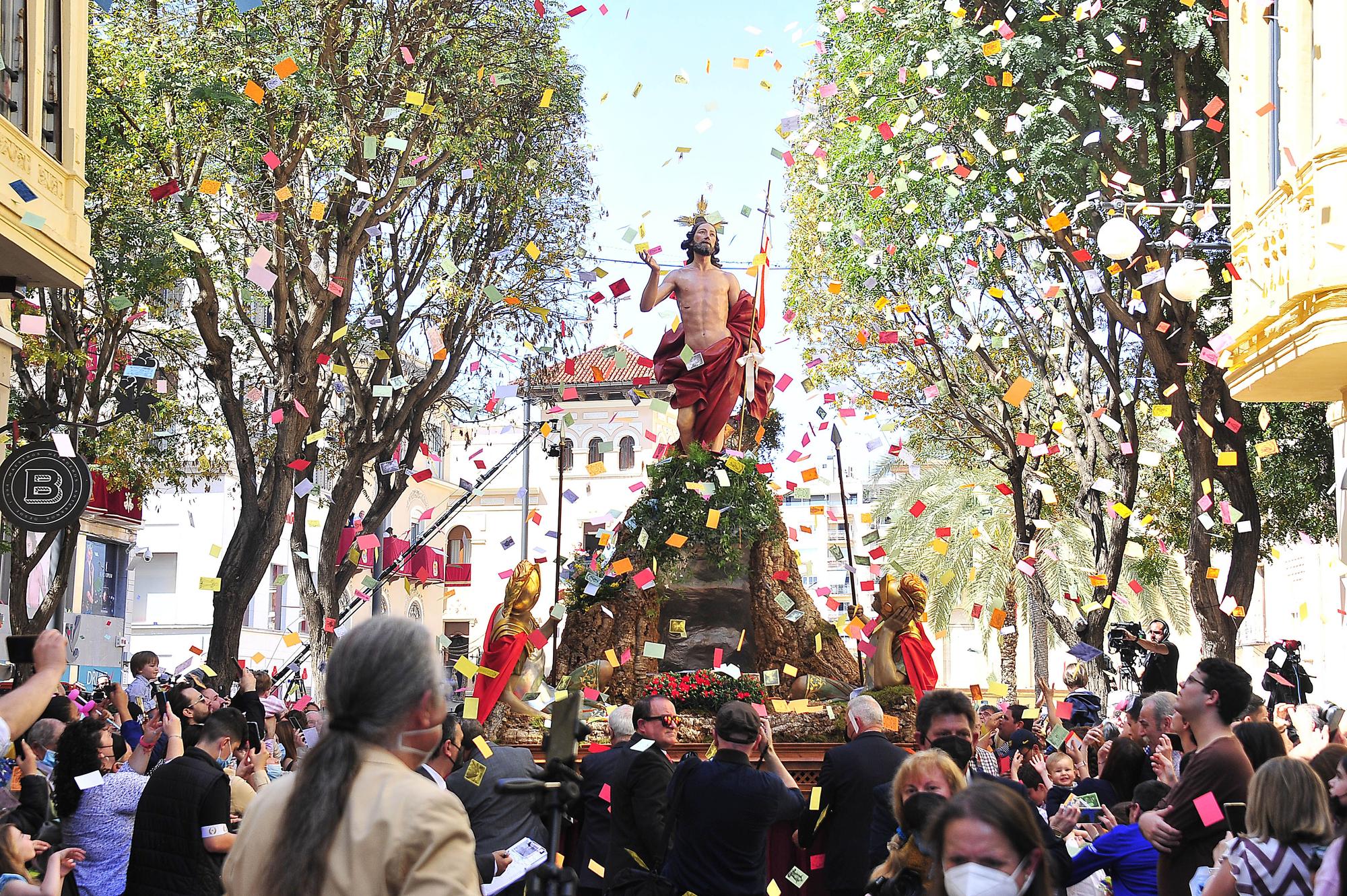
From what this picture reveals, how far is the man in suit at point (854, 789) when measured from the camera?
739cm

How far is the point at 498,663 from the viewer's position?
1473 cm

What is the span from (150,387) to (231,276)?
171 centimetres

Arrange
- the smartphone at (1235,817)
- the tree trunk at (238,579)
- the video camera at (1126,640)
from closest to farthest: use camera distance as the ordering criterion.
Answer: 1. the smartphone at (1235,817)
2. the video camera at (1126,640)
3. the tree trunk at (238,579)

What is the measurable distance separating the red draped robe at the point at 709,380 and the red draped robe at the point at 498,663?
337cm

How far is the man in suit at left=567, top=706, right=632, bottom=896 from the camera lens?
828 cm

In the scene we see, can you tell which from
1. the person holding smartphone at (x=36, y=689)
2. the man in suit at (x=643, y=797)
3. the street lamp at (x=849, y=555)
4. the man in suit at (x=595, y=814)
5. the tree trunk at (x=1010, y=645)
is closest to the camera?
the person holding smartphone at (x=36, y=689)

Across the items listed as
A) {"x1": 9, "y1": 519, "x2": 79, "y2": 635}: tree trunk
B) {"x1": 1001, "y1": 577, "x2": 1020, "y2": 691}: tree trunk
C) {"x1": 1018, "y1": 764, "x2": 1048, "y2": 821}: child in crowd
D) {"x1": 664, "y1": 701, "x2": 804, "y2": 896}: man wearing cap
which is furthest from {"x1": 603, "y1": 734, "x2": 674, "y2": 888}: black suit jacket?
{"x1": 1001, "y1": 577, "x2": 1020, "y2": 691}: tree trunk

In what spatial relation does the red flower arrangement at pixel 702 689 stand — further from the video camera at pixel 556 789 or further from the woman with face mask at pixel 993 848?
the woman with face mask at pixel 993 848

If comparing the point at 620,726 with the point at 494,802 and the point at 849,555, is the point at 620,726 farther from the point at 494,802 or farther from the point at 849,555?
the point at 849,555

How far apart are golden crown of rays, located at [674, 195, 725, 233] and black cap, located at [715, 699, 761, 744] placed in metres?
10.5

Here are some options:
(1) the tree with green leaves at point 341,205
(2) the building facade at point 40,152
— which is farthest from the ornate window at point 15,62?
(1) the tree with green leaves at point 341,205

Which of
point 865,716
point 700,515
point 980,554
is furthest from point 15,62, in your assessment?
point 980,554

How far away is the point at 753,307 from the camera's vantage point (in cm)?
1708

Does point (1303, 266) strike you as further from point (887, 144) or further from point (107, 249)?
point (107, 249)
